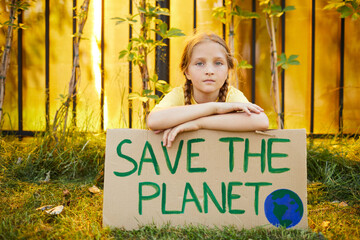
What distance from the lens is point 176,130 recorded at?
4.78 ft

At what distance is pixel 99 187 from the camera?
2104 millimetres

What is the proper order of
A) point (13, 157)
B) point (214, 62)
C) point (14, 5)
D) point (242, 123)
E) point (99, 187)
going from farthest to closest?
1. point (14, 5)
2. point (13, 157)
3. point (99, 187)
4. point (214, 62)
5. point (242, 123)

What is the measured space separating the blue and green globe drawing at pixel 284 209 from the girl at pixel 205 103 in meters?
0.33

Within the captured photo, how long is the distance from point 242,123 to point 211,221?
18.4 inches

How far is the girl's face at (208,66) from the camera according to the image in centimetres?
163

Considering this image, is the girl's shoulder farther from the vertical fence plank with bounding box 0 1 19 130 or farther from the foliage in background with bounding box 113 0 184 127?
the vertical fence plank with bounding box 0 1 19 130

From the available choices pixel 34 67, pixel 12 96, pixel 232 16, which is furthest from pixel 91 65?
pixel 232 16

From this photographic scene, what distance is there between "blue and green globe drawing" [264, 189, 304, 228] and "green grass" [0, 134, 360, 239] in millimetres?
60

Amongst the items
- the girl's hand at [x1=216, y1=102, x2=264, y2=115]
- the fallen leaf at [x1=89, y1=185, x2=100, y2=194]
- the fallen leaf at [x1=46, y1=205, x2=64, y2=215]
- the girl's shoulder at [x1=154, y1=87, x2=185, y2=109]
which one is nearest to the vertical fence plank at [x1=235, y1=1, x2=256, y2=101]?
the girl's shoulder at [x1=154, y1=87, x2=185, y2=109]

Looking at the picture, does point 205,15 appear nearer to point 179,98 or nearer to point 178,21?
point 178,21

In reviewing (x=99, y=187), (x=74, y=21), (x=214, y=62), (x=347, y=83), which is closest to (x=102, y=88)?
(x=74, y=21)

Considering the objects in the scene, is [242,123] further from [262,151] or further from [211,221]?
[211,221]

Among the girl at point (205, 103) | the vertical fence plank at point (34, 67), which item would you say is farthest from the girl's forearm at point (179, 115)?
the vertical fence plank at point (34, 67)

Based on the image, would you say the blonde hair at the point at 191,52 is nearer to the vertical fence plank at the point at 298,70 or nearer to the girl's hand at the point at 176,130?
the girl's hand at the point at 176,130
